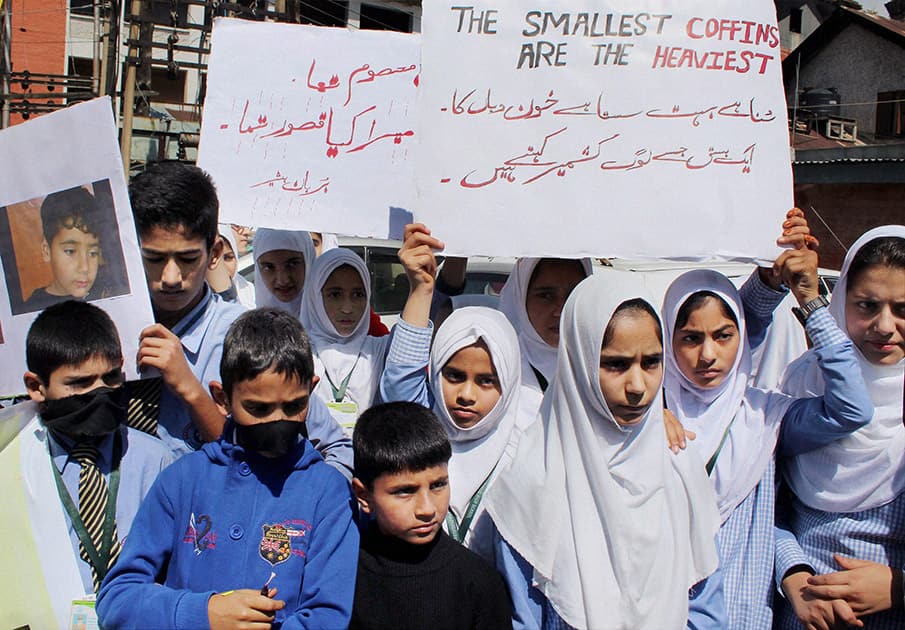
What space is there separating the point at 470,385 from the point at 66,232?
4.12 ft

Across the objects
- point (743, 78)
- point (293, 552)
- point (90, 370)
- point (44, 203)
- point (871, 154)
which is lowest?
point (293, 552)

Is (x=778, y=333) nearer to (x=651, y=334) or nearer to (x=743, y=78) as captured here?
(x=743, y=78)

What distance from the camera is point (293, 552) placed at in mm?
2041

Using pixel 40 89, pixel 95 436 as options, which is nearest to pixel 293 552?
pixel 95 436

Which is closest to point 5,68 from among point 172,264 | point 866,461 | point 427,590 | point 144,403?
point 172,264

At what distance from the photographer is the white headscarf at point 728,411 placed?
2.54 meters

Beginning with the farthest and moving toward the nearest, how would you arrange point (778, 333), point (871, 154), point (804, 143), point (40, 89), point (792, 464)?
point (40, 89), point (804, 143), point (871, 154), point (778, 333), point (792, 464)

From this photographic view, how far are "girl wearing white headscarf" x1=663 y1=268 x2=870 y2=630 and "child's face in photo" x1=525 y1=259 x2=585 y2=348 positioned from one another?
1.38 ft

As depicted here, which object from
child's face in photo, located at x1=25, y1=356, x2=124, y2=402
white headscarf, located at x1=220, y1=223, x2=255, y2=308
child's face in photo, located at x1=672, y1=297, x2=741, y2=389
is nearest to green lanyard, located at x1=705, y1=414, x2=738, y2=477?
child's face in photo, located at x1=672, y1=297, x2=741, y2=389

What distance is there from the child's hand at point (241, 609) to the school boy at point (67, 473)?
44 centimetres

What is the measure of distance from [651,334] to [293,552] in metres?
1.11

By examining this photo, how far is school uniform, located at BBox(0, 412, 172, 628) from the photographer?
218cm

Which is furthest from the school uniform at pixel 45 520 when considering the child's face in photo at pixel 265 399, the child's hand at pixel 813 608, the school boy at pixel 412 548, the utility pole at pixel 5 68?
the utility pole at pixel 5 68

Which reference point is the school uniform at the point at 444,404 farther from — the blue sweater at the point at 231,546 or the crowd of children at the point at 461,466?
the blue sweater at the point at 231,546
